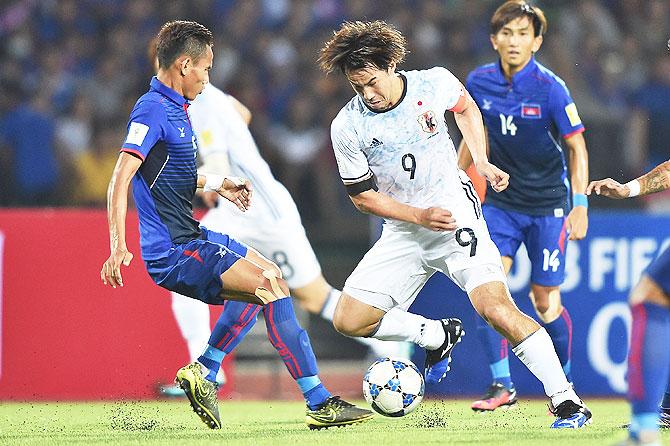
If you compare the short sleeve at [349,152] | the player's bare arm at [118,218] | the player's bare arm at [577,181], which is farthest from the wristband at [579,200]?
the player's bare arm at [118,218]

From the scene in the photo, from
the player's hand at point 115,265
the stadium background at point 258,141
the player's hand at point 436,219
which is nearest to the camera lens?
the player's hand at point 115,265

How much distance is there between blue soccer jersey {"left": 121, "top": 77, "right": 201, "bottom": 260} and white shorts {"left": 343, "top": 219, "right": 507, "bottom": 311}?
3.45ft

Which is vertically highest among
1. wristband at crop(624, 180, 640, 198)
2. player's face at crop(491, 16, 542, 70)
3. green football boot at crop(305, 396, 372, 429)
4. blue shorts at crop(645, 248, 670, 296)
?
player's face at crop(491, 16, 542, 70)

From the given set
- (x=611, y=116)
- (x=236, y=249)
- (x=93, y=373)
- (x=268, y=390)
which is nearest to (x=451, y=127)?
(x=611, y=116)

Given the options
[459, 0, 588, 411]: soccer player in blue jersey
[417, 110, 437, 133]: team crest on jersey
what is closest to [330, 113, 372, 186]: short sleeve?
[417, 110, 437, 133]: team crest on jersey

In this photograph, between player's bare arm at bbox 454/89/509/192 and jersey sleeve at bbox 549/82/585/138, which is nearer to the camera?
player's bare arm at bbox 454/89/509/192

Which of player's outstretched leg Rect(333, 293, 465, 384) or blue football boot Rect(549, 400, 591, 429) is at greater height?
player's outstretched leg Rect(333, 293, 465, 384)

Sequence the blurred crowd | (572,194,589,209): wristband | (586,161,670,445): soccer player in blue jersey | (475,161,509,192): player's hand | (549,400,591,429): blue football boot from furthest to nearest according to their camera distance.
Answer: the blurred crowd → (572,194,589,209): wristband → (475,161,509,192): player's hand → (549,400,591,429): blue football boot → (586,161,670,445): soccer player in blue jersey

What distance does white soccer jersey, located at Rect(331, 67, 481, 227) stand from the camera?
20.6 feet

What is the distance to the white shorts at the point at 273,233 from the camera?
27.6ft

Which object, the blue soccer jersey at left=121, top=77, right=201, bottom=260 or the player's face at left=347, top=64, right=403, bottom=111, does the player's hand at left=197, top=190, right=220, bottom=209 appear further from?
the player's face at left=347, top=64, right=403, bottom=111

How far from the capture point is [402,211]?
630 cm

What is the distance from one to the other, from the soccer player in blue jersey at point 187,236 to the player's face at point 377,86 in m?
0.86

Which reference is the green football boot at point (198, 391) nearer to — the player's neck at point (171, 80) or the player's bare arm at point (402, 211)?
the player's bare arm at point (402, 211)
